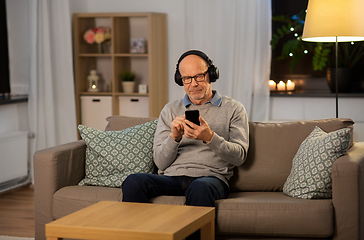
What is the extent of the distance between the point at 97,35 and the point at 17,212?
1.81m

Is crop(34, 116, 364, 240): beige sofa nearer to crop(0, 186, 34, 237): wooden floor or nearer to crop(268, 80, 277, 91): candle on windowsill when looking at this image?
crop(0, 186, 34, 237): wooden floor

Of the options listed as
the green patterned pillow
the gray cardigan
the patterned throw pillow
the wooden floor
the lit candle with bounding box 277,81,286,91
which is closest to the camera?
the patterned throw pillow

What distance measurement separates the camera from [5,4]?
4.29 m

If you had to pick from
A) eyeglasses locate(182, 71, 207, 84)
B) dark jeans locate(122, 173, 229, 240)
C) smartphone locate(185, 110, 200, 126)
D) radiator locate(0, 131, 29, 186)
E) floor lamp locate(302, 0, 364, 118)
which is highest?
floor lamp locate(302, 0, 364, 118)

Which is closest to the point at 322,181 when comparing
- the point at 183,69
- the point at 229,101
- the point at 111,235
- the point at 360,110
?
the point at 229,101

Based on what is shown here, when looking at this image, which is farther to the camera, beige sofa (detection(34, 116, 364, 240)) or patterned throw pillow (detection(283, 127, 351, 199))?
patterned throw pillow (detection(283, 127, 351, 199))

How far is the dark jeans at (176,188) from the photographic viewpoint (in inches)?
83.4

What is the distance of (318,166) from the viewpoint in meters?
2.24

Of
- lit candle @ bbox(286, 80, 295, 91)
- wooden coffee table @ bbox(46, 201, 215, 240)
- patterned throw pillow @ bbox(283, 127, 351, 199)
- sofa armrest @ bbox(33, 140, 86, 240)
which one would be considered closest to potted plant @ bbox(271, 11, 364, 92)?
lit candle @ bbox(286, 80, 295, 91)

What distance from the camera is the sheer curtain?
4.14m

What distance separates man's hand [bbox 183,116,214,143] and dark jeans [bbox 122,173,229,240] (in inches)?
7.8

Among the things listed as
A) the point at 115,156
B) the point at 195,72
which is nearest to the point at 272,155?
the point at 195,72

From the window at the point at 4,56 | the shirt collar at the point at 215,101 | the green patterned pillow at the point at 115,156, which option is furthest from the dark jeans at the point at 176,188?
the window at the point at 4,56

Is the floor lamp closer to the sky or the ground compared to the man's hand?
closer to the sky
